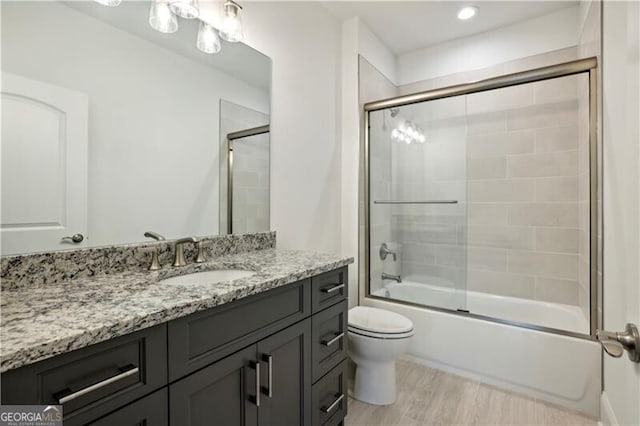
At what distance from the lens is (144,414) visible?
718 millimetres

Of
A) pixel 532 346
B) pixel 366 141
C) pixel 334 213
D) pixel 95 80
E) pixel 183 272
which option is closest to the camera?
pixel 95 80

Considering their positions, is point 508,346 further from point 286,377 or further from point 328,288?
point 286,377

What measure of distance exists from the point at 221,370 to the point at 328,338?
0.58 m

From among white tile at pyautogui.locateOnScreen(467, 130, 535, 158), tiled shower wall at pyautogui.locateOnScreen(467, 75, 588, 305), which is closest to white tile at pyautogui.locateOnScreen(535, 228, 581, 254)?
tiled shower wall at pyautogui.locateOnScreen(467, 75, 588, 305)

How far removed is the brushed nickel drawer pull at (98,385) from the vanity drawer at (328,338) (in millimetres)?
709

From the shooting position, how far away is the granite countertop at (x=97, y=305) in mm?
578

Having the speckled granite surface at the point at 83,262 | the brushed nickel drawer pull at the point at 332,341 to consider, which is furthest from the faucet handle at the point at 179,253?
the brushed nickel drawer pull at the point at 332,341

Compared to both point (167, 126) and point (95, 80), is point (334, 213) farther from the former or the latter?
point (95, 80)

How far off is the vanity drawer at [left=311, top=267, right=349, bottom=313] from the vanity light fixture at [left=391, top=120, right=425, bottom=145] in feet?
5.29

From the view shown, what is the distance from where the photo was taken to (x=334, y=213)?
230 cm

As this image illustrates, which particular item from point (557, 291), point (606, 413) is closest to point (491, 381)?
point (606, 413)

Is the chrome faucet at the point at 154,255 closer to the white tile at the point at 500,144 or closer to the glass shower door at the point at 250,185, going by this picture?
the glass shower door at the point at 250,185

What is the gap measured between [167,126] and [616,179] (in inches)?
80.7

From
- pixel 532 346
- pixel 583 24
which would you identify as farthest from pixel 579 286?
pixel 583 24
